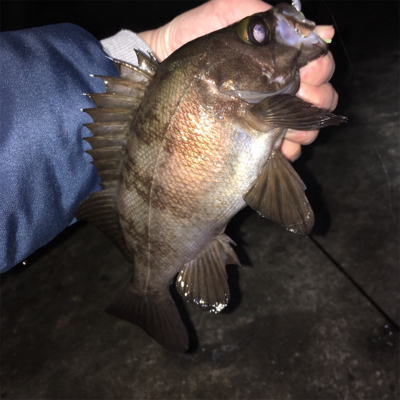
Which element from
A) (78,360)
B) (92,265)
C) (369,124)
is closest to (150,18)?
(369,124)

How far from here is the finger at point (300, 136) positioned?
164 cm

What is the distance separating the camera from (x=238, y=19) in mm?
1707

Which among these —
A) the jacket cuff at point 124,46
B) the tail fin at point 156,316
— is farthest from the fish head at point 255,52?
the tail fin at point 156,316

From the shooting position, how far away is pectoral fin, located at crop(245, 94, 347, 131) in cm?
116

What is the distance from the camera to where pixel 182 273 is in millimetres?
1533

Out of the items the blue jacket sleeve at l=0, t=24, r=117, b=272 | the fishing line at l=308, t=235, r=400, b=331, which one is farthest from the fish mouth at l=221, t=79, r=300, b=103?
the fishing line at l=308, t=235, r=400, b=331

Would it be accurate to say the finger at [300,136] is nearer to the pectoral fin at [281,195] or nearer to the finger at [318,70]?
the finger at [318,70]

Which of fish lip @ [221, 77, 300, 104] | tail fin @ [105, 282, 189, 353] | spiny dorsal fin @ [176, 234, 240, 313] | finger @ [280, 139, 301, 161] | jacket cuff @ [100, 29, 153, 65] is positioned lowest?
tail fin @ [105, 282, 189, 353]

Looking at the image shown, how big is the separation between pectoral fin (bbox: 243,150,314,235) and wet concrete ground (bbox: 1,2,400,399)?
953 millimetres

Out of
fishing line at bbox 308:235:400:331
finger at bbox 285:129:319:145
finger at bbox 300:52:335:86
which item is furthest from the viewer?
fishing line at bbox 308:235:400:331

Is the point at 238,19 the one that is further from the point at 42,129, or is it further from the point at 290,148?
the point at 42,129

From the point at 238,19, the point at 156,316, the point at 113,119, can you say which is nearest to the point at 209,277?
the point at 156,316

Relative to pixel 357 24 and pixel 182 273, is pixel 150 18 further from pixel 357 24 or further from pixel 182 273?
pixel 182 273

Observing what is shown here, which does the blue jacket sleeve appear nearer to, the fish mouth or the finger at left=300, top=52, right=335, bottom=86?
the fish mouth
